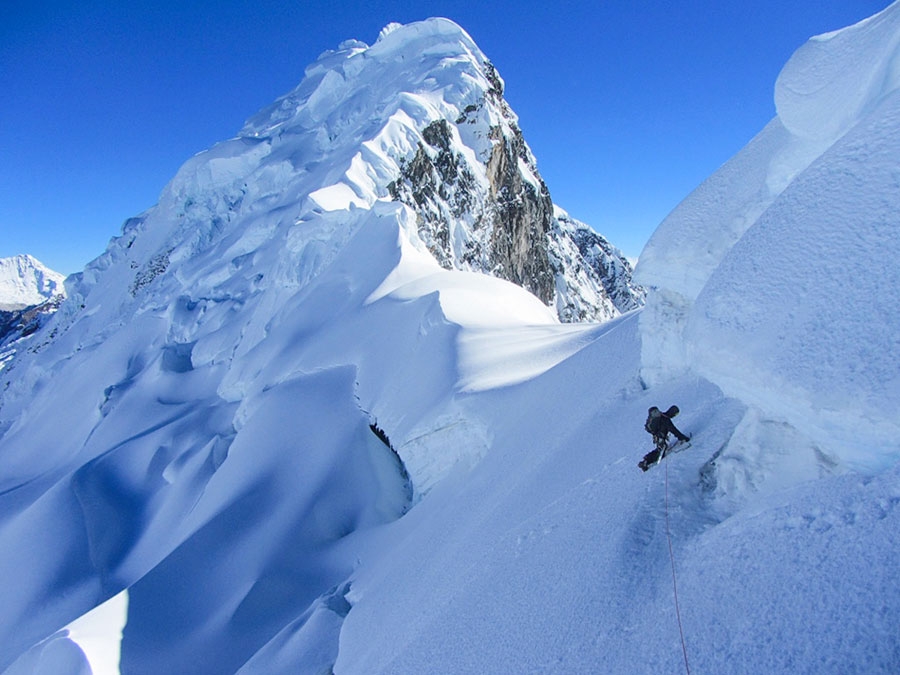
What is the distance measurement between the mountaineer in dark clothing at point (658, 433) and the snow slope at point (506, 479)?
0.14 meters

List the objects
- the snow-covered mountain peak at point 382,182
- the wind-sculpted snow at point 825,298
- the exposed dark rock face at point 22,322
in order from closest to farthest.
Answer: the wind-sculpted snow at point 825,298, the snow-covered mountain peak at point 382,182, the exposed dark rock face at point 22,322

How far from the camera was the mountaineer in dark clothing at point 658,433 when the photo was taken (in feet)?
11.6

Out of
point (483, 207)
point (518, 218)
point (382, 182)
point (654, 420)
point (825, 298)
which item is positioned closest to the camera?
point (825, 298)

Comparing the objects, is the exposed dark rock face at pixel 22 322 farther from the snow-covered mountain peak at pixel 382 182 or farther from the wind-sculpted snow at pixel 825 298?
the wind-sculpted snow at pixel 825 298

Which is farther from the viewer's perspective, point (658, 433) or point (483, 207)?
point (483, 207)

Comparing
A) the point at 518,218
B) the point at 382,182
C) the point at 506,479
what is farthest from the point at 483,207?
the point at 506,479

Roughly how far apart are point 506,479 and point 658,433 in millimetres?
2446

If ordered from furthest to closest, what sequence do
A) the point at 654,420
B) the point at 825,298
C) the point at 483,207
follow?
the point at 483,207 < the point at 654,420 < the point at 825,298

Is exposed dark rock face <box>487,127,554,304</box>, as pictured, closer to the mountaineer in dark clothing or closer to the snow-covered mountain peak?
the snow-covered mountain peak

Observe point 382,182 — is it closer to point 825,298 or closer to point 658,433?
point 658,433

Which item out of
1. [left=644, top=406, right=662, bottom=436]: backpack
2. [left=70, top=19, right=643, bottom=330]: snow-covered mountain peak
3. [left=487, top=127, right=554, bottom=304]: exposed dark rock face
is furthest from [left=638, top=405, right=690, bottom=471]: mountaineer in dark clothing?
[left=487, top=127, right=554, bottom=304]: exposed dark rock face

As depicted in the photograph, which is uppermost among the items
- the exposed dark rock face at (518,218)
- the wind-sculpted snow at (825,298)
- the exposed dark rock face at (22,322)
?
the exposed dark rock face at (22,322)

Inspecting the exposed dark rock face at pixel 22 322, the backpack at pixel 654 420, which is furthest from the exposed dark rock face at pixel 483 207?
the exposed dark rock face at pixel 22 322

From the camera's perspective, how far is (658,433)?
358cm
